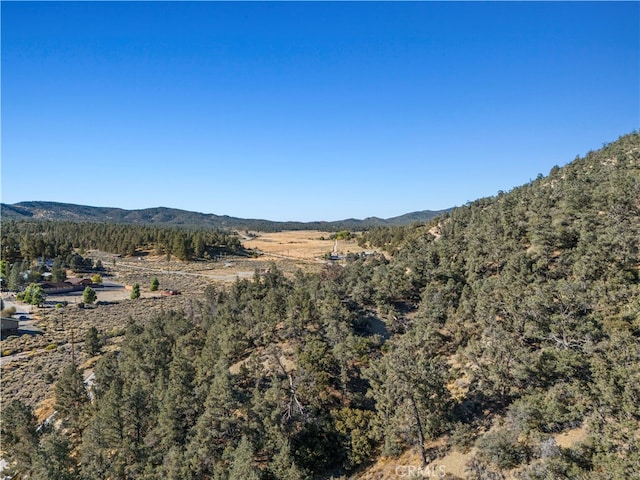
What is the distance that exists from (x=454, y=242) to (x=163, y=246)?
10798cm

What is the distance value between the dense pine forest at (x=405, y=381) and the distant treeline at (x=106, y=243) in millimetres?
90428

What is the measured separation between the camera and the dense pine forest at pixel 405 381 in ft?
54.4

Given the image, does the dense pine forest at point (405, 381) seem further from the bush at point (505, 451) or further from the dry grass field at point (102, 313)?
the dry grass field at point (102, 313)

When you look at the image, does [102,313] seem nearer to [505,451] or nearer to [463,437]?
[463,437]

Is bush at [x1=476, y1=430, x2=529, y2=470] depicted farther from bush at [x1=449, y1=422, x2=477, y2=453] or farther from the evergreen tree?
the evergreen tree

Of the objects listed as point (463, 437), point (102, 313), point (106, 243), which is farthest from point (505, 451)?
point (106, 243)

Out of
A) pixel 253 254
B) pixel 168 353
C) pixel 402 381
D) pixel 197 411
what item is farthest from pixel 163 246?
pixel 402 381

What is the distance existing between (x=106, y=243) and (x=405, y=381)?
135867 millimetres

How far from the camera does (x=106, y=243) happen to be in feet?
422

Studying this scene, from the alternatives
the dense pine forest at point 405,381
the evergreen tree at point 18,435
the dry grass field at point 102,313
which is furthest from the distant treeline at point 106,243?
the evergreen tree at point 18,435

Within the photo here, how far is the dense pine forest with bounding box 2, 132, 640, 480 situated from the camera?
54.4 ft

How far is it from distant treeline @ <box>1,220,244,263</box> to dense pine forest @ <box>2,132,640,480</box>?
90428 mm

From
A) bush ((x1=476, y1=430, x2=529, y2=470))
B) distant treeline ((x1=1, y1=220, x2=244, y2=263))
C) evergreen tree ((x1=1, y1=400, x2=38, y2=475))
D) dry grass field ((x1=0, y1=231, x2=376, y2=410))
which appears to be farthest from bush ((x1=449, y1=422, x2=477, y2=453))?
distant treeline ((x1=1, y1=220, x2=244, y2=263))

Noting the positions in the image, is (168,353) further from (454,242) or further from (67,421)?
(454,242)
